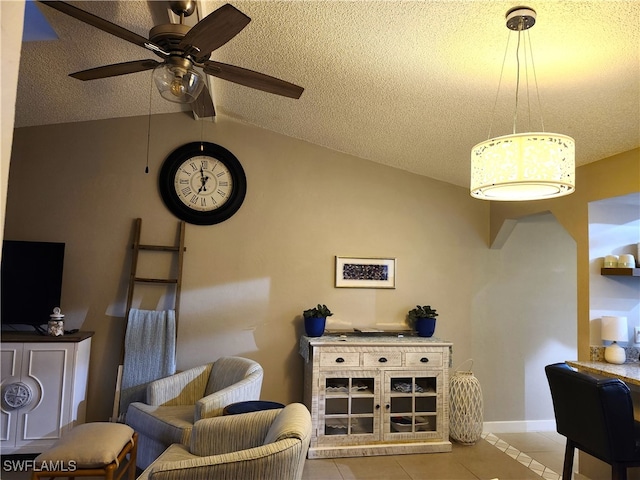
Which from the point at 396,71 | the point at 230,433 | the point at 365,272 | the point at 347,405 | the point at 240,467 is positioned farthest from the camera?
the point at 365,272

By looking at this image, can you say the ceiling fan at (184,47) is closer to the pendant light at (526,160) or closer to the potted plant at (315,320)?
the pendant light at (526,160)

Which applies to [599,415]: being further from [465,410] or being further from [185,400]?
[185,400]

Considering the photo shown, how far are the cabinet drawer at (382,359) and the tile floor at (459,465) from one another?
2.33 ft

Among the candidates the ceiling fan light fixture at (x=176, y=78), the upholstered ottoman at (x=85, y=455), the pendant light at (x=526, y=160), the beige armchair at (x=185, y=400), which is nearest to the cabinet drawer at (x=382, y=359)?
the beige armchair at (x=185, y=400)

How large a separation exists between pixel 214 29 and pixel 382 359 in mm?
2774

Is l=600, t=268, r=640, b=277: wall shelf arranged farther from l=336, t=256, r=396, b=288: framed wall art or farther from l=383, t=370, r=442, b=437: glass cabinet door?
l=336, t=256, r=396, b=288: framed wall art

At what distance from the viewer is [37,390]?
3.20m

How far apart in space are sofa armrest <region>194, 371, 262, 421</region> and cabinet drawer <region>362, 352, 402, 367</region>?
2.99ft

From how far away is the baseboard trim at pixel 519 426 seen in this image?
164 inches

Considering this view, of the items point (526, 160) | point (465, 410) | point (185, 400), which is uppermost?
point (526, 160)

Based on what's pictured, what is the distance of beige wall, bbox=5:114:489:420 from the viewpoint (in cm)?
368

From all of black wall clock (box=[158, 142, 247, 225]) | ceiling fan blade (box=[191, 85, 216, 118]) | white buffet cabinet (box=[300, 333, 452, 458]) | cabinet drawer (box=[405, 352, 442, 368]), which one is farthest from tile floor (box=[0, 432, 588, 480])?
ceiling fan blade (box=[191, 85, 216, 118])

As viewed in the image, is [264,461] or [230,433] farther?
[230,433]

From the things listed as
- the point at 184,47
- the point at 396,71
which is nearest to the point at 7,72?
the point at 184,47
